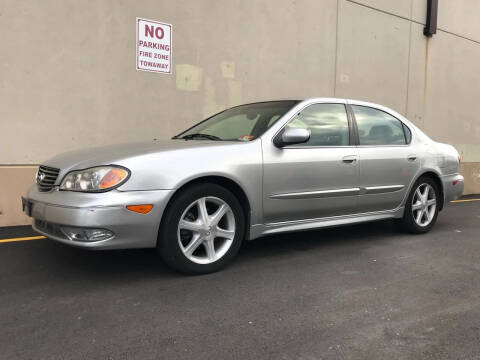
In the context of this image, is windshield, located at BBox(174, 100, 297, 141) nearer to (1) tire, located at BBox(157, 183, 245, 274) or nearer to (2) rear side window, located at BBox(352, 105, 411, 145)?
(1) tire, located at BBox(157, 183, 245, 274)

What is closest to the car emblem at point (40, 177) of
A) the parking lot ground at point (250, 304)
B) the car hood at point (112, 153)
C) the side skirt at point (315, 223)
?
the car hood at point (112, 153)

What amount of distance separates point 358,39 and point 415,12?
217cm

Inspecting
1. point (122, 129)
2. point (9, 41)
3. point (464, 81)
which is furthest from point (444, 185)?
Answer: point (464, 81)

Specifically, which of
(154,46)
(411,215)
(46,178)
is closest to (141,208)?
(46,178)

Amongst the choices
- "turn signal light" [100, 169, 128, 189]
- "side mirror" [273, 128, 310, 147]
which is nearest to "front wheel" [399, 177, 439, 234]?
"side mirror" [273, 128, 310, 147]

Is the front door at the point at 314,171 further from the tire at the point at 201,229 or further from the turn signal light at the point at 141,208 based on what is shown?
the turn signal light at the point at 141,208


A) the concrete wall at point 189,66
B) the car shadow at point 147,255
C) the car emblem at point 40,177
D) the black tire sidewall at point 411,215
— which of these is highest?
the concrete wall at point 189,66

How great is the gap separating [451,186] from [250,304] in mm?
3711

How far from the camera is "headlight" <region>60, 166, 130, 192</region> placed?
3160 millimetres

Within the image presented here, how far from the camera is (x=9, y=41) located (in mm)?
5633

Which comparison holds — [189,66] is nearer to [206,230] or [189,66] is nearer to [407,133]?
[407,133]

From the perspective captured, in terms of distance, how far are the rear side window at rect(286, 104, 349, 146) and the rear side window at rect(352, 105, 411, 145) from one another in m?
0.22

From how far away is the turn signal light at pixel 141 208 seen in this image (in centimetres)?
317

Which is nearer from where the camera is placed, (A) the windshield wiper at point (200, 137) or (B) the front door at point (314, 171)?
(B) the front door at point (314, 171)
